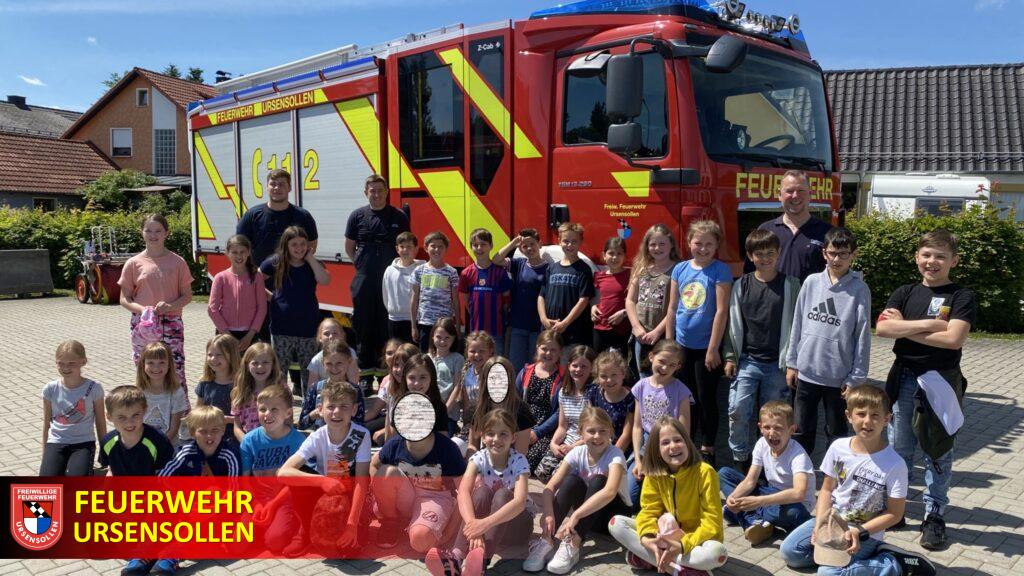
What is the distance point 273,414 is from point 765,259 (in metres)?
3.00

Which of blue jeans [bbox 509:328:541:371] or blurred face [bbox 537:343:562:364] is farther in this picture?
blue jeans [bbox 509:328:541:371]

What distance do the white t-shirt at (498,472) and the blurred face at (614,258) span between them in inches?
75.7

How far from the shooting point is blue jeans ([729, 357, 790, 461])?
15.0ft

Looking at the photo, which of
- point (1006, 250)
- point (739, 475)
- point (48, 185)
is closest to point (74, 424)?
point (739, 475)

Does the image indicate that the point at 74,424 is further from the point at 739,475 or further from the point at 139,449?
the point at 739,475

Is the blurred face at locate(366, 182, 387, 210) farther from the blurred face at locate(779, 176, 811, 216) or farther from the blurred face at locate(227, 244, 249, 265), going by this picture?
the blurred face at locate(779, 176, 811, 216)

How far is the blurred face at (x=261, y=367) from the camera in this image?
189 inches

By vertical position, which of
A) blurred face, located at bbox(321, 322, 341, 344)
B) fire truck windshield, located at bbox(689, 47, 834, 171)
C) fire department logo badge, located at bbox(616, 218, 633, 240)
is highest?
fire truck windshield, located at bbox(689, 47, 834, 171)

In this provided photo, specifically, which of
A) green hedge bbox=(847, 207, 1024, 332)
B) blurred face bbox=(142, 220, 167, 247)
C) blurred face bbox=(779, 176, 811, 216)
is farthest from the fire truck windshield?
green hedge bbox=(847, 207, 1024, 332)

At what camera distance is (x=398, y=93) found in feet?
22.1

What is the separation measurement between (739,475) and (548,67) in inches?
130

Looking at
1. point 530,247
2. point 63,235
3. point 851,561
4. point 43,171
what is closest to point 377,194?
point 530,247

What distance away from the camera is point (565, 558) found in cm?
369

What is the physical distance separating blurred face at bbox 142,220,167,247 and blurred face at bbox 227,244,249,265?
1.66ft
